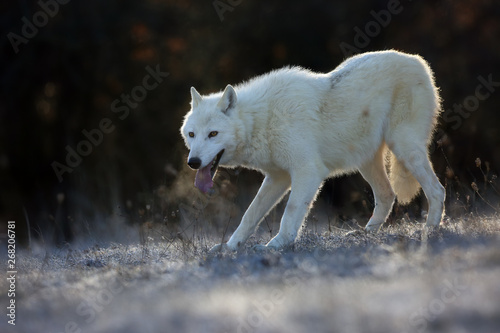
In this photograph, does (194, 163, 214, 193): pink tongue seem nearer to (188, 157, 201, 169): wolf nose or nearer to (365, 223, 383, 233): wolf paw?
(188, 157, 201, 169): wolf nose

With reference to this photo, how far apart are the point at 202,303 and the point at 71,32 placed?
12.4 meters

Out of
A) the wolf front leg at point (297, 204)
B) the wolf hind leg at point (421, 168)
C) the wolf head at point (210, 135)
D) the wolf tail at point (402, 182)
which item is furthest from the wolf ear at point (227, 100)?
the wolf tail at point (402, 182)

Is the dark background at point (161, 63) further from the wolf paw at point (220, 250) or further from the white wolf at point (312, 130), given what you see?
the wolf paw at point (220, 250)

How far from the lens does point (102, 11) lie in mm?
14984

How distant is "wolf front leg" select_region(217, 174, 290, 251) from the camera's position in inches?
253

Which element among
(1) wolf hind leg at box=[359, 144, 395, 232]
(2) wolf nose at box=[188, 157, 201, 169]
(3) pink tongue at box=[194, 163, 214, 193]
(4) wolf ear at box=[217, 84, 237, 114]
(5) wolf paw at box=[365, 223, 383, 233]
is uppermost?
(4) wolf ear at box=[217, 84, 237, 114]

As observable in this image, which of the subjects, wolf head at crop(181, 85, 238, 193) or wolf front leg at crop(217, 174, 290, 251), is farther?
wolf front leg at crop(217, 174, 290, 251)

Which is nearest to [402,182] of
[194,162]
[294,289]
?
[194,162]

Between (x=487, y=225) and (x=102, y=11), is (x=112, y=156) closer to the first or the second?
(x=102, y=11)

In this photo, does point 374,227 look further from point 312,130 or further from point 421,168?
point 312,130

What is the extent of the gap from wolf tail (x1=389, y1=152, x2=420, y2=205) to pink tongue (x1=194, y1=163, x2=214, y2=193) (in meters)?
2.12

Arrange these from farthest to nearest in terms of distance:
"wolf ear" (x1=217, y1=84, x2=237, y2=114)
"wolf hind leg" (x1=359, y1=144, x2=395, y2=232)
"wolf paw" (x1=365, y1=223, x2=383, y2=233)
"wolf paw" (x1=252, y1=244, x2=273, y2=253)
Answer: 1. "wolf hind leg" (x1=359, y1=144, x2=395, y2=232)
2. "wolf paw" (x1=365, y1=223, x2=383, y2=233)
3. "wolf ear" (x1=217, y1=84, x2=237, y2=114)
4. "wolf paw" (x1=252, y1=244, x2=273, y2=253)

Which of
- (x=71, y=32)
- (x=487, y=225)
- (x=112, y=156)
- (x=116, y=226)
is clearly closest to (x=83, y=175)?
(x=112, y=156)

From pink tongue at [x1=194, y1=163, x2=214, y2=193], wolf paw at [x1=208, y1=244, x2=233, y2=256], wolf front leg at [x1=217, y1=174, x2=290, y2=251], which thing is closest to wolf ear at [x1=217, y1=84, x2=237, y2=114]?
pink tongue at [x1=194, y1=163, x2=214, y2=193]
